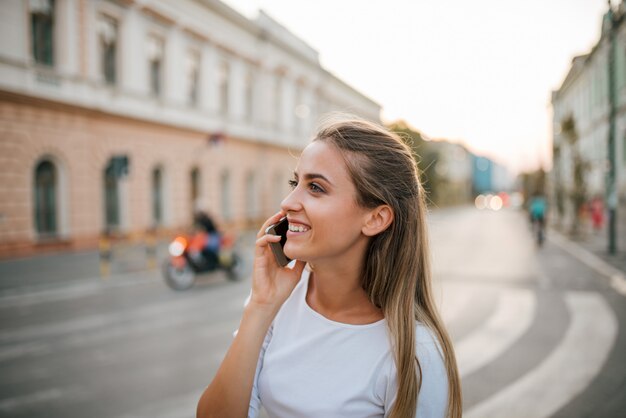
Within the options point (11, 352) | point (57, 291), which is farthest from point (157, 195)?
point (11, 352)

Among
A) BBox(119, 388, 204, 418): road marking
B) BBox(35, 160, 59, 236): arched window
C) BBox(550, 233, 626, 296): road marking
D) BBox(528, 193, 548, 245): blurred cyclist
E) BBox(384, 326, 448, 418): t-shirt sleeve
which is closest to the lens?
A: BBox(384, 326, 448, 418): t-shirt sleeve

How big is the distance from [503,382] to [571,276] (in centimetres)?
685

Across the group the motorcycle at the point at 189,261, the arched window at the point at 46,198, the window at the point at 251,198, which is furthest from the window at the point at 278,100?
the motorcycle at the point at 189,261

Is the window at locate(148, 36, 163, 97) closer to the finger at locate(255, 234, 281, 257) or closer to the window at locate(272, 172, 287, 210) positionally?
the window at locate(272, 172, 287, 210)

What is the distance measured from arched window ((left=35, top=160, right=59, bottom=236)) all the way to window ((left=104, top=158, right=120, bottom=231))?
7.21 ft

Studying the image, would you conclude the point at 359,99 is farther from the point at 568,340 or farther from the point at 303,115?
the point at 303,115

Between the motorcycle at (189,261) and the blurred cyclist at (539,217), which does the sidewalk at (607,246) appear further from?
the motorcycle at (189,261)

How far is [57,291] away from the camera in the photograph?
9469mm

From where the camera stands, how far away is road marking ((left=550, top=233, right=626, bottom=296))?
→ 29.6ft

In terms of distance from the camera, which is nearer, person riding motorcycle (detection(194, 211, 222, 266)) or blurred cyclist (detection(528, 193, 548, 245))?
person riding motorcycle (detection(194, 211, 222, 266))

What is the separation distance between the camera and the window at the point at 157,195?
20.5 m

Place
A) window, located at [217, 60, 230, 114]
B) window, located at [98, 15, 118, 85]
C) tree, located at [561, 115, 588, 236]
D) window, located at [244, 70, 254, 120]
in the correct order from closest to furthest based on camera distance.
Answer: window, located at [98, 15, 118, 85]
tree, located at [561, 115, 588, 236]
window, located at [217, 60, 230, 114]
window, located at [244, 70, 254, 120]

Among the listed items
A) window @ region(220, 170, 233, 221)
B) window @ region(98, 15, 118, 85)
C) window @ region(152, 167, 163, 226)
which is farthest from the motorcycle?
window @ region(220, 170, 233, 221)

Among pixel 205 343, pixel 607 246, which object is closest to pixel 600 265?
pixel 607 246
